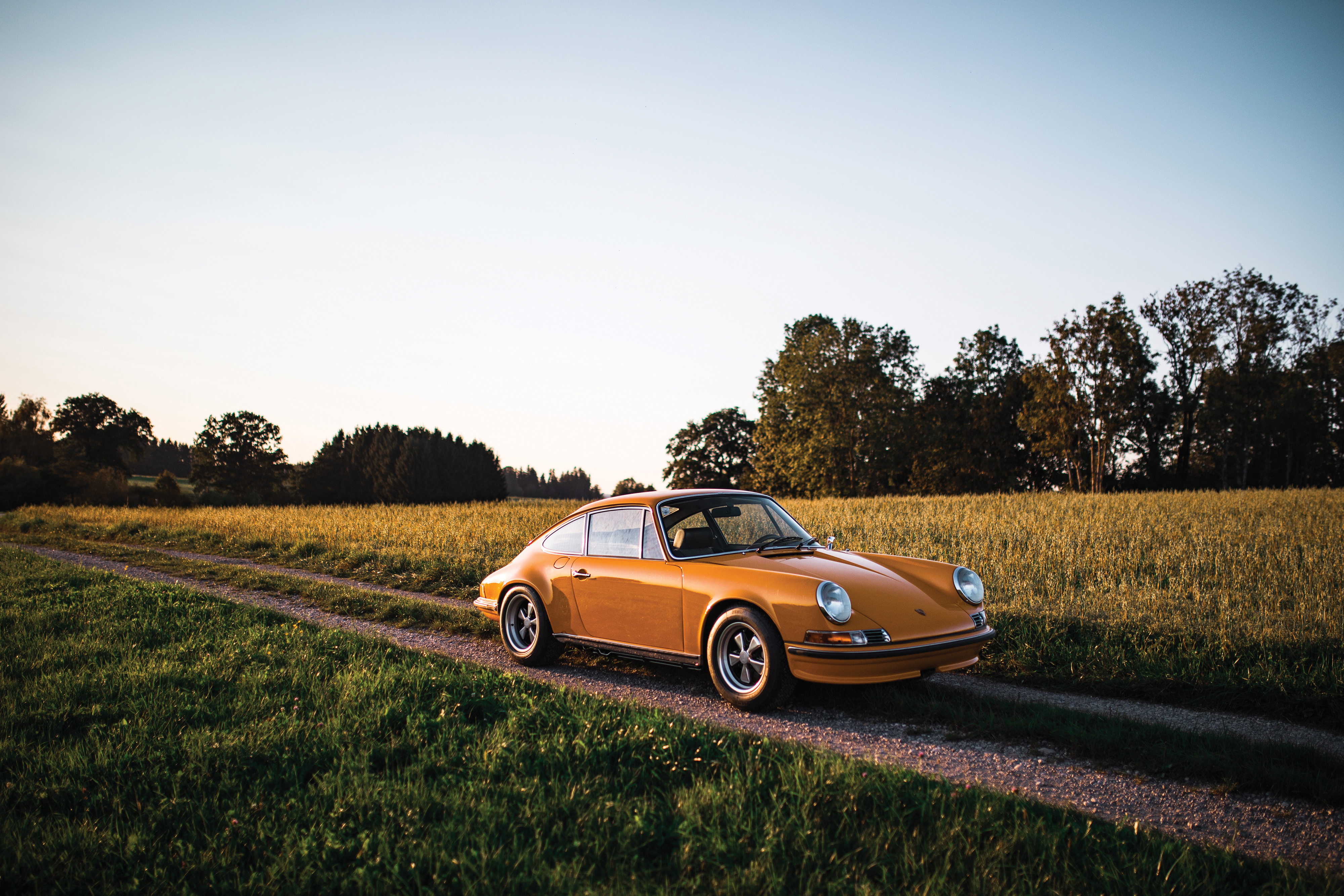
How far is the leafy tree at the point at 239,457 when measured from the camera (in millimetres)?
64750

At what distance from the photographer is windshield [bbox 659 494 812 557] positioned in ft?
19.5

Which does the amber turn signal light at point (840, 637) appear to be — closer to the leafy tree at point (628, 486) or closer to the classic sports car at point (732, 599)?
the classic sports car at point (732, 599)

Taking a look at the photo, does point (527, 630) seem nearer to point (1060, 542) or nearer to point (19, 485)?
point (1060, 542)

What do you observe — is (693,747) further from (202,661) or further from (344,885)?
Answer: (202,661)

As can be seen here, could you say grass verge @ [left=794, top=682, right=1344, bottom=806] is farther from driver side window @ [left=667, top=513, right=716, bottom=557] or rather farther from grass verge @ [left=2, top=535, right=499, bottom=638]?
grass verge @ [left=2, top=535, right=499, bottom=638]

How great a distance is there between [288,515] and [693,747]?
2807cm

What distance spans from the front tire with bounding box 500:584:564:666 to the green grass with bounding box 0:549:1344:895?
4.78ft

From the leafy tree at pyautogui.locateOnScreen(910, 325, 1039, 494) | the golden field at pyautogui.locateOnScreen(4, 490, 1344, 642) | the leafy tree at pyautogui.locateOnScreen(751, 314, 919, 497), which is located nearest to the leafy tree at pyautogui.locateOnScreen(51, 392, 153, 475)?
the golden field at pyautogui.locateOnScreen(4, 490, 1344, 642)

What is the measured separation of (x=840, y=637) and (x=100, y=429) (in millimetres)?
79043

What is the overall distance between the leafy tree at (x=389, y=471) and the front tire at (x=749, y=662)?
56.0 meters

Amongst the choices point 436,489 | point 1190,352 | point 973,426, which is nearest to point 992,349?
point 973,426

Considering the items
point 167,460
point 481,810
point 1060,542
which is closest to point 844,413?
point 1060,542

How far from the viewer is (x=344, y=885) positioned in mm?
2752

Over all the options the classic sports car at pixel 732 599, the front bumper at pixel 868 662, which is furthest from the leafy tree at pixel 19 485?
the front bumper at pixel 868 662
